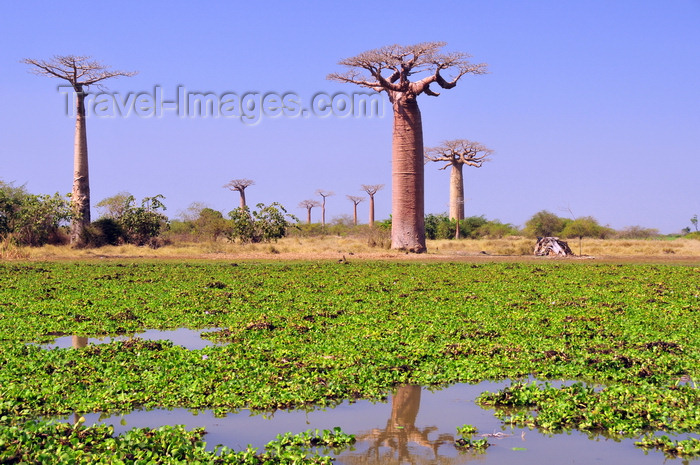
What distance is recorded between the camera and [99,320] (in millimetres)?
10188

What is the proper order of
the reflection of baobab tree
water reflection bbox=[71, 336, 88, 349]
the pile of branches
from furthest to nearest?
the pile of branches, water reflection bbox=[71, 336, 88, 349], the reflection of baobab tree

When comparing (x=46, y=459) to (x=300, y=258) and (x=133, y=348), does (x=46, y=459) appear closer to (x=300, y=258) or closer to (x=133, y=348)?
(x=133, y=348)

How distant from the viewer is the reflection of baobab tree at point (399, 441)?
4.88m

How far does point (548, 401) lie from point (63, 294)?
956 cm

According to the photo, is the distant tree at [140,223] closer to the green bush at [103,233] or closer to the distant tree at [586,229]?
the green bush at [103,233]

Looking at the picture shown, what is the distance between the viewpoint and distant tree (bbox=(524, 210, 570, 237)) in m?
54.3

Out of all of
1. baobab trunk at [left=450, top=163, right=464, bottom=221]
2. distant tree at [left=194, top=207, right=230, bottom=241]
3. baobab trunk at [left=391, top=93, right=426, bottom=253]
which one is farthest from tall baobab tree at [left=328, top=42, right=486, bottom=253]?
baobab trunk at [left=450, top=163, right=464, bottom=221]

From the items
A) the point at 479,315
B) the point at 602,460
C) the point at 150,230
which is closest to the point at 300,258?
the point at 150,230

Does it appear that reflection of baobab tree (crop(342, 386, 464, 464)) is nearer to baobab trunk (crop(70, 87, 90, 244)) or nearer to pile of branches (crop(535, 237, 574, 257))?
pile of branches (crop(535, 237, 574, 257))

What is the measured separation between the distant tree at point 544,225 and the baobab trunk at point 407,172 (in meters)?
28.4

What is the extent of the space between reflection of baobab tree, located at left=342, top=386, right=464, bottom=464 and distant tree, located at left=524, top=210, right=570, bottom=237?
4901cm

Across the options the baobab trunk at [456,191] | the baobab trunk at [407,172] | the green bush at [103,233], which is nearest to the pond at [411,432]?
the baobab trunk at [407,172]

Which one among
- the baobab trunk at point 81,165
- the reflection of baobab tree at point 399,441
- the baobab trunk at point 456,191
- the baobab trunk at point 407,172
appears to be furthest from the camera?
the baobab trunk at point 456,191

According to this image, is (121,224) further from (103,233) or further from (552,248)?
(552,248)
